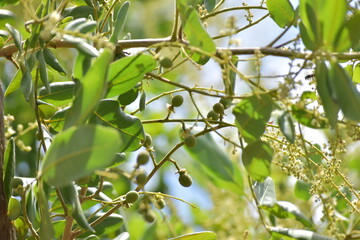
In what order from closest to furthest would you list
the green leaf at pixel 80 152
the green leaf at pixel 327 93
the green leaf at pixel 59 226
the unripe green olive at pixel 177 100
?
the green leaf at pixel 80 152, the green leaf at pixel 327 93, the unripe green olive at pixel 177 100, the green leaf at pixel 59 226

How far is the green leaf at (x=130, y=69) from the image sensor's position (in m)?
0.72

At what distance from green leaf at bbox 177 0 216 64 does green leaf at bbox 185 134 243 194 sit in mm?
94

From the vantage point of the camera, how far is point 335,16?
2.01 ft

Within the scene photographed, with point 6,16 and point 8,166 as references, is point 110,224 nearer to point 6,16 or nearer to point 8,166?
point 8,166

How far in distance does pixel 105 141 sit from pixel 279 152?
13.1 inches

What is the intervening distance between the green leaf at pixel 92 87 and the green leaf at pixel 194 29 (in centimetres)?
11

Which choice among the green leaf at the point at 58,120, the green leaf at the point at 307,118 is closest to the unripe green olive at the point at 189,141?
the green leaf at the point at 307,118

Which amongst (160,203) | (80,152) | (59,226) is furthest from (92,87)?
(59,226)

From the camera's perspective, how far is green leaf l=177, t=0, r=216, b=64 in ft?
2.27

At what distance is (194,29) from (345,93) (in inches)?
6.7

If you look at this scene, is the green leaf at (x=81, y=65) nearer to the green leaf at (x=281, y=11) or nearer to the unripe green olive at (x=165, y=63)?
the unripe green olive at (x=165, y=63)

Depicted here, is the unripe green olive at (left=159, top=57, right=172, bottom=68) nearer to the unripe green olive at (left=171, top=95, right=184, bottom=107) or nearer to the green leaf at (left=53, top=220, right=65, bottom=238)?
the unripe green olive at (left=171, top=95, right=184, bottom=107)

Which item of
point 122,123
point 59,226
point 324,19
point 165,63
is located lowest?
point 59,226

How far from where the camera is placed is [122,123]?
81 centimetres
